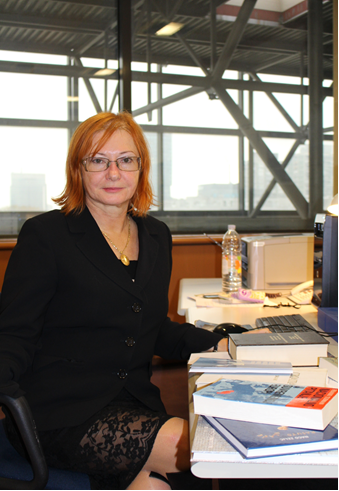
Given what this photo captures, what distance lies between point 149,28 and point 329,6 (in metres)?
1.56

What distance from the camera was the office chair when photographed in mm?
1053

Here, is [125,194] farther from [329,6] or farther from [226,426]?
[329,6]

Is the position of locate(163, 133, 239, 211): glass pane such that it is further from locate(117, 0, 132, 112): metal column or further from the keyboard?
the keyboard

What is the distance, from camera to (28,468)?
1162mm

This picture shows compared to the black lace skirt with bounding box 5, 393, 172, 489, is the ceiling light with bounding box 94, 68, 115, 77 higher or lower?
higher

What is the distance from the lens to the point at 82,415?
122 centimetres

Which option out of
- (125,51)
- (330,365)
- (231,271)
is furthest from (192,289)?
(125,51)

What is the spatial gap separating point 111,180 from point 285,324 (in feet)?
2.46

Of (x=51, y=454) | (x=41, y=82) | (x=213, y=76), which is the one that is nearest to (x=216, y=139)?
(x=213, y=76)

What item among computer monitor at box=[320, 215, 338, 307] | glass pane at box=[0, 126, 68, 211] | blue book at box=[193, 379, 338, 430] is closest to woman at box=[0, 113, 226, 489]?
blue book at box=[193, 379, 338, 430]

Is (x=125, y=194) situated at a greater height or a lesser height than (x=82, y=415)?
greater

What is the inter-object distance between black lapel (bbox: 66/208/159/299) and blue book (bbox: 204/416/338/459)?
0.68m

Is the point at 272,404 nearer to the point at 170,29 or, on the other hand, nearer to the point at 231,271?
the point at 231,271

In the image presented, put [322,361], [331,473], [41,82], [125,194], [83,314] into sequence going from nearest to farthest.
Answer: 1. [331,473]
2. [322,361]
3. [83,314]
4. [125,194]
5. [41,82]
